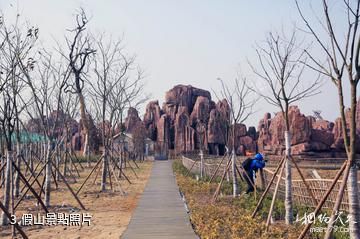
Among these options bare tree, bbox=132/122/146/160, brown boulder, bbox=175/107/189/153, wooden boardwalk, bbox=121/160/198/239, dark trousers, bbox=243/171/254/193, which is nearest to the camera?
wooden boardwalk, bbox=121/160/198/239

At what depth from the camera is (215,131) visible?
51.7 metres

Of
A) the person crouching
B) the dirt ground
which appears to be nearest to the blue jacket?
the person crouching

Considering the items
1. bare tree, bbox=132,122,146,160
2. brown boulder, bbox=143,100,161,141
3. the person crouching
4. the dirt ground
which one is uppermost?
brown boulder, bbox=143,100,161,141

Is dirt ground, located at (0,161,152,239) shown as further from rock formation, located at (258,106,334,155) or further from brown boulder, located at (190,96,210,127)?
brown boulder, located at (190,96,210,127)

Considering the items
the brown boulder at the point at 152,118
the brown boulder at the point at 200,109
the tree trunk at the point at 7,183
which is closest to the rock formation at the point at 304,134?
the brown boulder at the point at 200,109

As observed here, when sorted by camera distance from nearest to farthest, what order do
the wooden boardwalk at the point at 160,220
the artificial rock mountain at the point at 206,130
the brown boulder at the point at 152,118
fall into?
the wooden boardwalk at the point at 160,220 < the artificial rock mountain at the point at 206,130 < the brown boulder at the point at 152,118

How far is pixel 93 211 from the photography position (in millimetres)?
10469

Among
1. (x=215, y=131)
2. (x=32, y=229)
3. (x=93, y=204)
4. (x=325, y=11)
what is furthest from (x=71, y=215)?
(x=215, y=131)

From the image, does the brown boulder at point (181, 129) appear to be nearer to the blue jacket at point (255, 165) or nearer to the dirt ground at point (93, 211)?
the dirt ground at point (93, 211)

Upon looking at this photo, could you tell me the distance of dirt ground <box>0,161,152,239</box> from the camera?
7812 millimetres

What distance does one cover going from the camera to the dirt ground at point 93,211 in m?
7.81

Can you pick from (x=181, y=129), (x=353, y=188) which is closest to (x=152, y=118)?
(x=181, y=129)

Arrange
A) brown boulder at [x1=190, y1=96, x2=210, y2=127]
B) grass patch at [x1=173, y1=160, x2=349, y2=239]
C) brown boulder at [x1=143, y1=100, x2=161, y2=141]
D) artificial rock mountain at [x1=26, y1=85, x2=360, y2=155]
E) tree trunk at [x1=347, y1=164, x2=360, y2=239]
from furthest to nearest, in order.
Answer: brown boulder at [x1=143, y1=100, x2=161, y2=141], brown boulder at [x1=190, y1=96, x2=210, y2=127], artificial rock mountain at [x1=26, y1=85, x2=360, y2=155], grass patch at [x1=173, y1=160, x2=349, y2=239], tree trunk at [x1=347, y1=164, x2=360, y2=239]

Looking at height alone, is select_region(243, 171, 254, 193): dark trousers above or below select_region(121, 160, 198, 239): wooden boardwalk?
above
